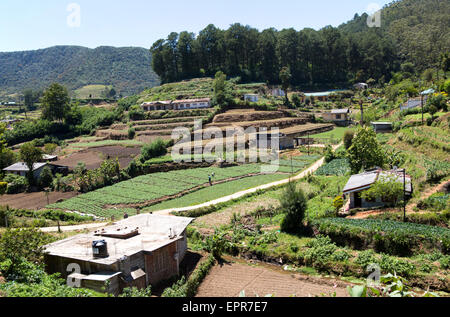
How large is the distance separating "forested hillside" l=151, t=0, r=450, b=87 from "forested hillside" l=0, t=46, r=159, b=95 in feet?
227

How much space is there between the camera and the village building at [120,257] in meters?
14.0

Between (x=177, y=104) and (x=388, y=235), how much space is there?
48.3 metres

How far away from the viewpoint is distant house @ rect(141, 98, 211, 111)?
197 ft

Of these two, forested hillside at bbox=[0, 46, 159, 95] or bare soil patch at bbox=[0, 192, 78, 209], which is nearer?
bare soil patch at bbox=[0, 192, 78, 209]

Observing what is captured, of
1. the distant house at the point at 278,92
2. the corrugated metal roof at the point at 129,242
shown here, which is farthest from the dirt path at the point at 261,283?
the distant house at the point at 278,92

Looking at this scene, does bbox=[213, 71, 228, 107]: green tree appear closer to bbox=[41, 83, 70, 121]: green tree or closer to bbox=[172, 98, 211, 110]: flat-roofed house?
bbox=[172, 98, 211, 110]: flat-roofed house

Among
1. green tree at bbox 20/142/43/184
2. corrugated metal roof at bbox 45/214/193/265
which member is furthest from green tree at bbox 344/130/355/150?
green tree at bbox 20/142/43/184

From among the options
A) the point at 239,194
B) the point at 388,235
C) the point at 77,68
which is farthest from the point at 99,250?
the point at 77,68

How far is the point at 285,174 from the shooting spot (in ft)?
119

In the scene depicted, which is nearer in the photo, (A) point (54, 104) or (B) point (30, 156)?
(B) point (30, 156)

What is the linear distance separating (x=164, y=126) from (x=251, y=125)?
42.1ft

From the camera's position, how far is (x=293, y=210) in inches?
807

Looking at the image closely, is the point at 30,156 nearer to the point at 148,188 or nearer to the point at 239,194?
the point at 148,188
